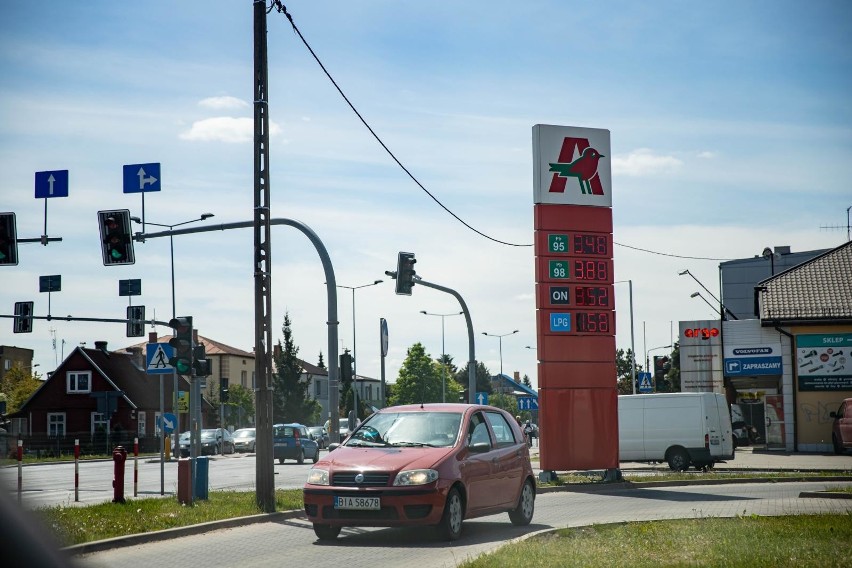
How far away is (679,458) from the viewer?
31.9 meters

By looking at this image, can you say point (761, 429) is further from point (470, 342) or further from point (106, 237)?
point (106, 237)

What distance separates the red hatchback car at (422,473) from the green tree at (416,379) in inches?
3507

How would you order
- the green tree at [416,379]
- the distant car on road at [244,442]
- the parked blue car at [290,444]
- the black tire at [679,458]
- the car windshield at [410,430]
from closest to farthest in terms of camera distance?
the car windshield at [410,430] → the black tire at [679,458] → the parked blue car at [290,444] → the distant car on road at [244,442] → the green tree at [416,379]

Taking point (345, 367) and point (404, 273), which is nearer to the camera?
point (345, 367)

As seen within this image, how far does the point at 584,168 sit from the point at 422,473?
15787mm

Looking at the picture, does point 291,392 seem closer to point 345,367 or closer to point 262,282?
point 345,367

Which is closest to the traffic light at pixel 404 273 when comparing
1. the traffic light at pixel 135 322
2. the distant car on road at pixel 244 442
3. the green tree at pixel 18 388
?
the traffic light at pixel 135 322

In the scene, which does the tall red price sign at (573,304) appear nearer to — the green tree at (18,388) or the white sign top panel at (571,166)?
the white sign top panel at (571,166)

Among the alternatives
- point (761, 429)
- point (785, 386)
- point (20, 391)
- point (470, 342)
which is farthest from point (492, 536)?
point (20, 391)

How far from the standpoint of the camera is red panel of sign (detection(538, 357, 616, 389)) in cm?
2548

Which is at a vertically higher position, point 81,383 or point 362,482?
point 81,383

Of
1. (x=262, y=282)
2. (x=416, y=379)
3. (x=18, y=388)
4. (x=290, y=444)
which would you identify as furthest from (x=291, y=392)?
(x=262, y=282)

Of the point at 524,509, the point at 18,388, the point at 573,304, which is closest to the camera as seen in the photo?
the point at 524,509

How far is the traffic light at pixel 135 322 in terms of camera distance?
1425 inches
